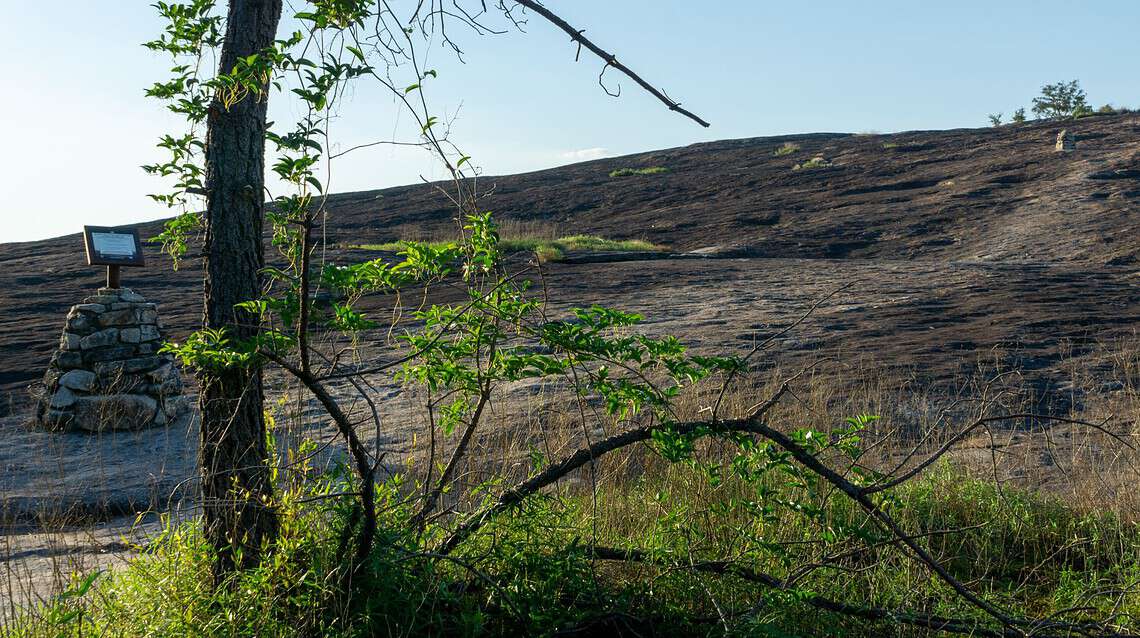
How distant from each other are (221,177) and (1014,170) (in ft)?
80.5

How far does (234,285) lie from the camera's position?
3.53 m

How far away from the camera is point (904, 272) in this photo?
15.2 metres

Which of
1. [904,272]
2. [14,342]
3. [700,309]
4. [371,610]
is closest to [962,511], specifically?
[371,610]

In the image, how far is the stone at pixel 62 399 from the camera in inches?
359

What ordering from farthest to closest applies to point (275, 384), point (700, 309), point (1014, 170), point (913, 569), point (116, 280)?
point (1014, 170) → point (700, 309) → point (116, 280) → point (275, 384) → point (913, 569)

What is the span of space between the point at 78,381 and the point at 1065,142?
2628cm

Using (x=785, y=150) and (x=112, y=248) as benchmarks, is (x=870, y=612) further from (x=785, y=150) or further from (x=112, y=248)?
(x=785, y=150)

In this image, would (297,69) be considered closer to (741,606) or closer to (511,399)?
(741,606)

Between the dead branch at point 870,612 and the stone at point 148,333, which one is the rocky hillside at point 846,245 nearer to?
the dead branch at point 870,612

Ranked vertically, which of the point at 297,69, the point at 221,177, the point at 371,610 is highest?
the point at 297,69

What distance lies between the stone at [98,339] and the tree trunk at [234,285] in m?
6.59

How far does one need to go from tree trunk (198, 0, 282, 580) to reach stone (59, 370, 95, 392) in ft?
21.4

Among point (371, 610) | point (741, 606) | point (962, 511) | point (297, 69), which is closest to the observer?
point (297, 69)

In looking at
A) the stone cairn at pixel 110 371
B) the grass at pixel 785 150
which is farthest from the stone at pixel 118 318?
the grass at pixel 785 150
